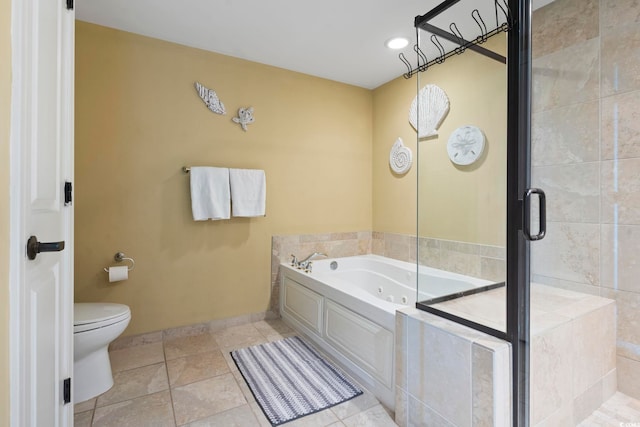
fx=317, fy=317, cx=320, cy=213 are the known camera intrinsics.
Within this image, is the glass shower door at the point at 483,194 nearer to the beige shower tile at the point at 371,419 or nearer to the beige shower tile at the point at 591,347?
the beige shower tile at the point at 591,347

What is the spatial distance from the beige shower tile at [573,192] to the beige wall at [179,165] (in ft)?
6.23

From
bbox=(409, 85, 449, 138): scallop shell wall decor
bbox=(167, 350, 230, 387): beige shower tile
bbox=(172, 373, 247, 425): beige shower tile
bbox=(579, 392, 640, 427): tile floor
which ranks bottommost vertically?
bbox=(172, 373, 247, 425): beige shower tile

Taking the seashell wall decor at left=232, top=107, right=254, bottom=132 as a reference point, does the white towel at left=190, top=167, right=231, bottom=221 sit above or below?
below

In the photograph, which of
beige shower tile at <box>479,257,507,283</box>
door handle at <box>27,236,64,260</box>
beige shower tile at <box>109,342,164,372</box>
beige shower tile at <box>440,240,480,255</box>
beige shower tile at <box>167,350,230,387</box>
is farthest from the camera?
beige shower tile at <box>109,342,164,372</box>

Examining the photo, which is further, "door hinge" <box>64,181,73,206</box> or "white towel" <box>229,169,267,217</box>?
"white towel" <box>229,169,267,217</box>

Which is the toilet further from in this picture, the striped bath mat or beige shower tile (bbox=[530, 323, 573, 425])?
beige shower tile (bbox=[530, 323, 573, 425])

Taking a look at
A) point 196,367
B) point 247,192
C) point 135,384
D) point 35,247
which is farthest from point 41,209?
point 247,192

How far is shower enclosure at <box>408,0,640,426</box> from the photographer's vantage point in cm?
129

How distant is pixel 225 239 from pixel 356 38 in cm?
194

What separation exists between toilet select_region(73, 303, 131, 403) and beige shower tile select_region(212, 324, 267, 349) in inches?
30.6

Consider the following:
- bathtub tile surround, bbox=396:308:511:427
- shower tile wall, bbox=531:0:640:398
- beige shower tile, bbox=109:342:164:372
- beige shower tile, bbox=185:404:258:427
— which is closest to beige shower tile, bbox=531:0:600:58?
shower tile wall, bbox=531:0:640:398

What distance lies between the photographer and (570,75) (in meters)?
1.83

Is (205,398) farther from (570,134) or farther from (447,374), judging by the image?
(570,134)

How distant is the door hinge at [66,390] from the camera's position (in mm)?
1229
